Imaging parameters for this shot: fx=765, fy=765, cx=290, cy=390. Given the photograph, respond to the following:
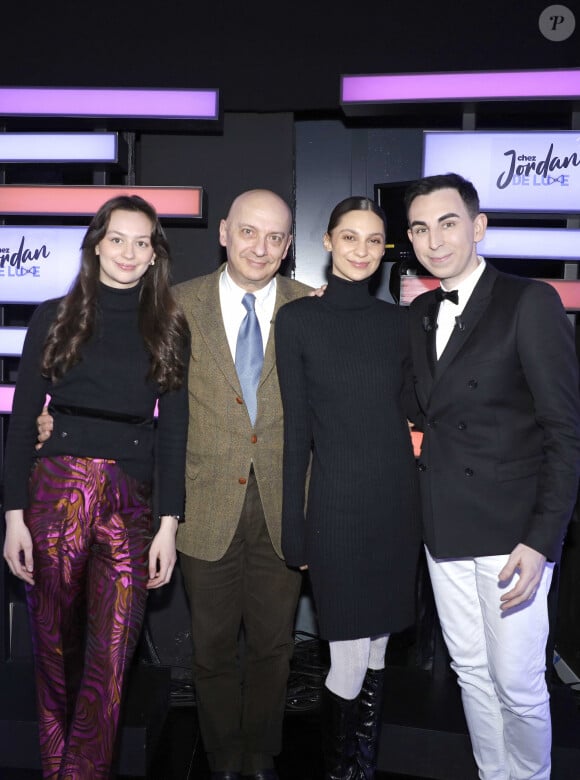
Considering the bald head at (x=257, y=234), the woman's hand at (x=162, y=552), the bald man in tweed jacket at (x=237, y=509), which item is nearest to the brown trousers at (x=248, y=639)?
→ the bald man in tweed jacket at (x=237, y=509)

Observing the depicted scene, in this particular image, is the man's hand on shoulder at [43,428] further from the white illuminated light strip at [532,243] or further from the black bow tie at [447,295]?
the white illuminated light strip at [532,243]

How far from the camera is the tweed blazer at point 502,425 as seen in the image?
1.94m

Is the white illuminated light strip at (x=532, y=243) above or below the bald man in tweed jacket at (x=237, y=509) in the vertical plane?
above

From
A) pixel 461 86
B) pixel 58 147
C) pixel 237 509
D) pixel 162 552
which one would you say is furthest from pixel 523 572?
pixel 58 147

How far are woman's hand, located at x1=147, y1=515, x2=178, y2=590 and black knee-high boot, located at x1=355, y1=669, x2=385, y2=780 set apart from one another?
73 centimetres

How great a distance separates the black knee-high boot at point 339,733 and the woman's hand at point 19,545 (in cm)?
95

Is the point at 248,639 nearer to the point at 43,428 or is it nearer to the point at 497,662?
the point at 497,662

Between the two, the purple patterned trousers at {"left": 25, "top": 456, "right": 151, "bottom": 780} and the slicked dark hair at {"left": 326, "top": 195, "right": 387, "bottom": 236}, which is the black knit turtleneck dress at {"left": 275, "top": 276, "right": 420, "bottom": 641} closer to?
the slicked dark hair at {"left": 326, "top": 195, "right": 387, "bottom": 236}

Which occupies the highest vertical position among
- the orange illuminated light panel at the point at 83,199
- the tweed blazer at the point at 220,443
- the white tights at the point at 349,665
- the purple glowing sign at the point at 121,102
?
the purple glowing sign at the point at 121,102

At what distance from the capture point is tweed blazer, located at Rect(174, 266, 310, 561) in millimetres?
2391

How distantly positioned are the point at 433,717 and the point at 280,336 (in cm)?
149

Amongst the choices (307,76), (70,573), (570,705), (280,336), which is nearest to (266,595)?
(70,573)

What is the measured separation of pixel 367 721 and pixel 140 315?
4.71 feet

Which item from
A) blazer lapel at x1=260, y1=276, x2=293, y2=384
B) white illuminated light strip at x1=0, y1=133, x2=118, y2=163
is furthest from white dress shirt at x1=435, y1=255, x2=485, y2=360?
white illuminated light strip at x1=0, y1=133, x2=118, y2=163
